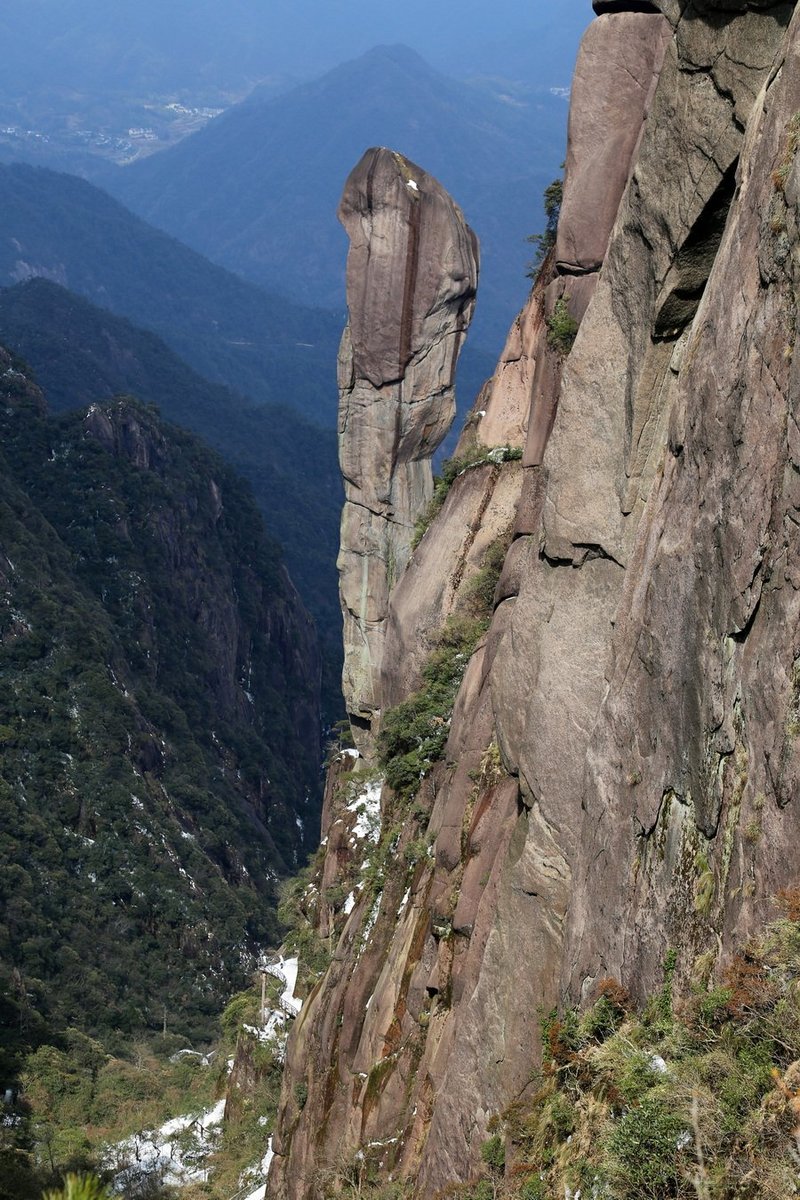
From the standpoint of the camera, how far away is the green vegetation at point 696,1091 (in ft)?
27.5

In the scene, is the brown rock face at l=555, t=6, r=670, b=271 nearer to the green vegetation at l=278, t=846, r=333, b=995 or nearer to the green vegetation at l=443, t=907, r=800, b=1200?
the green vegetation at l=443, t=907, r=800, b=1200

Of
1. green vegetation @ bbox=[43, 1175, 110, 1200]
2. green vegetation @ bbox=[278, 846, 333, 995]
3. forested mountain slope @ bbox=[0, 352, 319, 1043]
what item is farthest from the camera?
forested mountain slope @ bbox=[0, 352, 319, 1043]

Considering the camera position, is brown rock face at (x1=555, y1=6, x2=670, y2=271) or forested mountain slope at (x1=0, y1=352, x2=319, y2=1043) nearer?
brown rock face at (x1=555, y1=6, x2=670, y2=271)

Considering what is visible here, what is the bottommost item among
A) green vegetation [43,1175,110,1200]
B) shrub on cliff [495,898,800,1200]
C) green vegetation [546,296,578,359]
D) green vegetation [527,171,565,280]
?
green vegetation [43,1175,110,1200]

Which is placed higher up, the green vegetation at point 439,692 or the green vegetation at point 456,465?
the green vegetation at point 456,465

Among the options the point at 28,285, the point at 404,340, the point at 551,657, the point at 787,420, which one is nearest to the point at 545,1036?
the point at 551,657

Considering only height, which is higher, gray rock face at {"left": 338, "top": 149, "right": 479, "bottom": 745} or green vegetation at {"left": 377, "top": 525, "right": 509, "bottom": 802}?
gray rock face at {"left": 338, "top": 149, "right": 479, "bottom": 745}

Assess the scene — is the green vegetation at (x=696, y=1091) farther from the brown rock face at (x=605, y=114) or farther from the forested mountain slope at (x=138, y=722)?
the forested mountain slope at (x=138, y=722)

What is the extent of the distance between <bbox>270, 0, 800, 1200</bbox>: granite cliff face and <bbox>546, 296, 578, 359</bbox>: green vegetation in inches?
1.1

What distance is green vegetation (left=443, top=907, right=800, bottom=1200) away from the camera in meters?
8.38

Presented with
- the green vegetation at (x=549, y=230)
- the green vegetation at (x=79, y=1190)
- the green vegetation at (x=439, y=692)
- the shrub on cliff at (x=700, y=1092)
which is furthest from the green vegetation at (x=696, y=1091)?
the green vegetation at (x=549, y=230)

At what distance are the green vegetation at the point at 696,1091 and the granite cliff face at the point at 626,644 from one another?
0.38 meters

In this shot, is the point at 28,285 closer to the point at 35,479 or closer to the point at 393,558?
the point at 35,479

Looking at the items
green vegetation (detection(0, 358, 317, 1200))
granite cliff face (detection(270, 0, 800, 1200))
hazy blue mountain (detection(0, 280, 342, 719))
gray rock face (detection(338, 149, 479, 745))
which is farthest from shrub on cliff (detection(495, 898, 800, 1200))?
hazy blue mountain (detection(0, 280, 342, 719))
